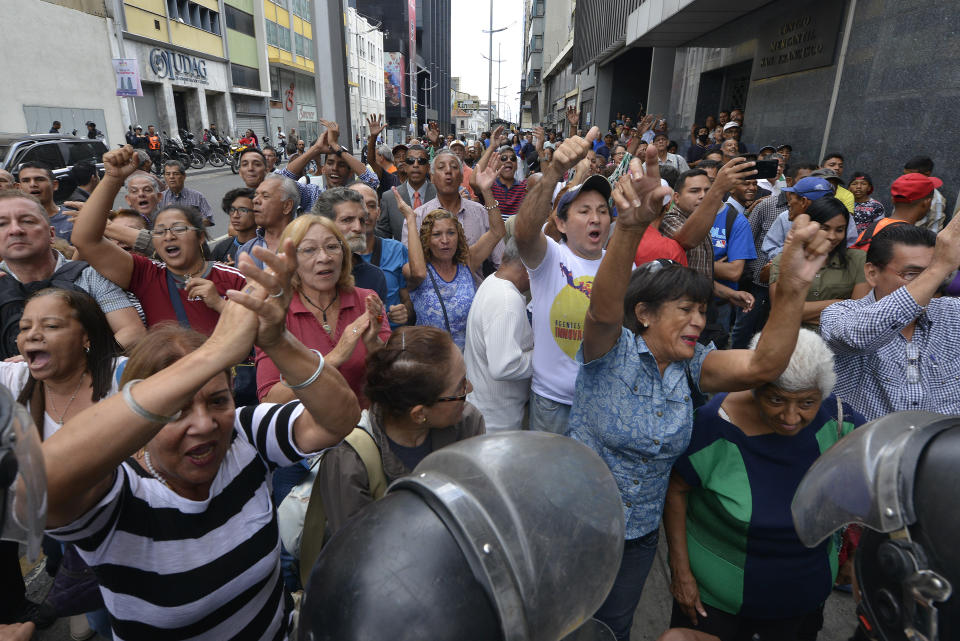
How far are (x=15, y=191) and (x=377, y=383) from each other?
7.63 feet

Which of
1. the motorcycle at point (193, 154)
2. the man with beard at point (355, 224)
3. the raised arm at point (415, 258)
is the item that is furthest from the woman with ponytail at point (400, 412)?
the motorcycle at point (193, 154)

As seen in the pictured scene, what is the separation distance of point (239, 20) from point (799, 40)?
35733 millimetres

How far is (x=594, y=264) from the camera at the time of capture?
98.7 inches

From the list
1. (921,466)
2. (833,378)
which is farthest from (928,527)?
(833,378)

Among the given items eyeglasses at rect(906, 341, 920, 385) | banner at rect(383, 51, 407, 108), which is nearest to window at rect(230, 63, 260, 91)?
banner at rect(383, 51, 407, 108)

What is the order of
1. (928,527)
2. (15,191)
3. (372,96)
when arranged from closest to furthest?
1. (928,527)
2. (15,191)
3. (372,96)

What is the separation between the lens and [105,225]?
246 cm

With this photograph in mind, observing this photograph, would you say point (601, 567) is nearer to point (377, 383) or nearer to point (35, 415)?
point (377, 383)

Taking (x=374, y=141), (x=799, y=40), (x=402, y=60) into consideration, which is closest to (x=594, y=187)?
(x=374, y=141)

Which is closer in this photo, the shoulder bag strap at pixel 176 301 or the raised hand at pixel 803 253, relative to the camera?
the raised hand at pixel 803 253

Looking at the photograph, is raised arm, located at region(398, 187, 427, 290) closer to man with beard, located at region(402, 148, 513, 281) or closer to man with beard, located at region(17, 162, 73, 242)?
man with beard, located at region(402, 148, 513, 281)

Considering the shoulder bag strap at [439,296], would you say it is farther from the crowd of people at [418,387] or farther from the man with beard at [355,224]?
the man with beard at [355,224]

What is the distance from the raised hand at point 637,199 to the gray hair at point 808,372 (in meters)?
0.67

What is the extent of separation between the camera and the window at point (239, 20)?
32688 millimetres
